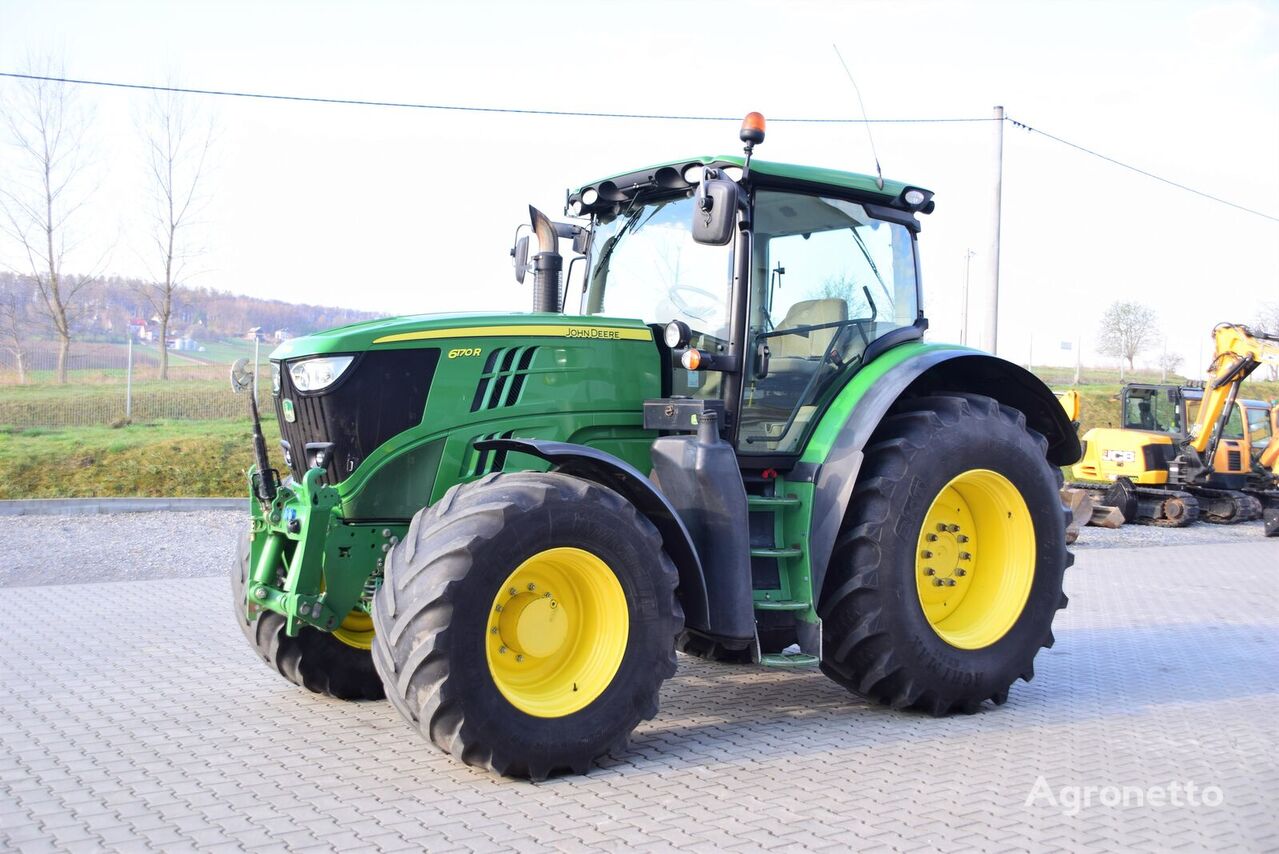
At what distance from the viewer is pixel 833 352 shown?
597 centimetres

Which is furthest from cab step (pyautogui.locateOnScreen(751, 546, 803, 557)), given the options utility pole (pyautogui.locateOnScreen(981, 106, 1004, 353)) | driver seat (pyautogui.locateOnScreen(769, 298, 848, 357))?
utility pole (pyautogui.locateOnScreen(981, 106, 1004, 353))

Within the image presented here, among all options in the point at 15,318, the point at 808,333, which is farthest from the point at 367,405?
the point at 15,318

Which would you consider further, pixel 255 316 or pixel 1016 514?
pixel 255 316

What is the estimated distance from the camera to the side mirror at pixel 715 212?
488cm

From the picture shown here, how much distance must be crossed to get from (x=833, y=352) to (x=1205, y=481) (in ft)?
46.4

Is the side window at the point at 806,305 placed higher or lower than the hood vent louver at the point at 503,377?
higher

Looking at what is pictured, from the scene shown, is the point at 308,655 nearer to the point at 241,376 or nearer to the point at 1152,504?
the point at 241,376

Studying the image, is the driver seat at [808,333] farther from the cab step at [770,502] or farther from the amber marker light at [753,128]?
the amber marker light at [753,128]

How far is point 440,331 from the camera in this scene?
4965 mm

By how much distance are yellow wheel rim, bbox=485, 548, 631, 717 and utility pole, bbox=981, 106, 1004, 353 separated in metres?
12.2

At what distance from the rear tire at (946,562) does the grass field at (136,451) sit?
37.5 ft

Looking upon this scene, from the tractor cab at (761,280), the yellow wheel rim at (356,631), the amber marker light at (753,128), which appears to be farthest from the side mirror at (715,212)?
the yellow wheel rim at (356,631)

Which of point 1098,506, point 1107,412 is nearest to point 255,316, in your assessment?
point 1098,506

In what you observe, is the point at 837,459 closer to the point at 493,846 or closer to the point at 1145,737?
the point at 1145,737
